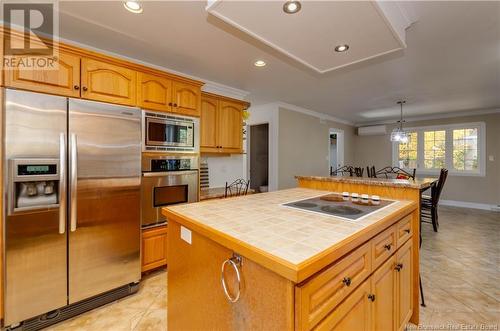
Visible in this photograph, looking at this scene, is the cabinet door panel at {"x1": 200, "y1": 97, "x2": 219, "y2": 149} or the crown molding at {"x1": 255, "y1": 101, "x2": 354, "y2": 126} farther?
the crown molding at {"x1": 255, "y1": 101, "x2": 354, "y2": 126}

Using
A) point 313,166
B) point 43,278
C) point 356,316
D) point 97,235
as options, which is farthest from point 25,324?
point 313,166

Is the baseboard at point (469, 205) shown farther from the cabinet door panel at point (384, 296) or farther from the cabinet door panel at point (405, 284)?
the cabinet door panel at point (384, 296)

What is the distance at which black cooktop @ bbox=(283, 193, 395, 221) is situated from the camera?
1.30 m

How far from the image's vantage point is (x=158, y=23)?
2018mm

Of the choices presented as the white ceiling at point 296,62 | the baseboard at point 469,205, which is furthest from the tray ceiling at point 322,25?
the baseboard at point 469,205

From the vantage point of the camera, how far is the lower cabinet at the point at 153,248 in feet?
7.72

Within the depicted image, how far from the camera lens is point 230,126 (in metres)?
3.50

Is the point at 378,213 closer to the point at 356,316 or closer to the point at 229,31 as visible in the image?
the point at 356,316

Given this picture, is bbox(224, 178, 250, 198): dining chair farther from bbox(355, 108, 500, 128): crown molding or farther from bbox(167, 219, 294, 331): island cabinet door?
bbox(355, 108, 500, 128): crown molding

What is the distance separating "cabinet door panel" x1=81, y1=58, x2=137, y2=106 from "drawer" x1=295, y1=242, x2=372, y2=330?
→ 7.31 feet

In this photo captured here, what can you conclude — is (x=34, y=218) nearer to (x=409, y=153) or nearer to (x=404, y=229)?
(x=404, y=229)

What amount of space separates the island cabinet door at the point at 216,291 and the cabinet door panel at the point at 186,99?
1611 millimetres

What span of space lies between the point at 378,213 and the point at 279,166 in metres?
3.54

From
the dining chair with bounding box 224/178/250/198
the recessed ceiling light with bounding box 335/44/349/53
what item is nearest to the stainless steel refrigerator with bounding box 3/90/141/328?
the dining chair with bounding box 224/178/250/198
